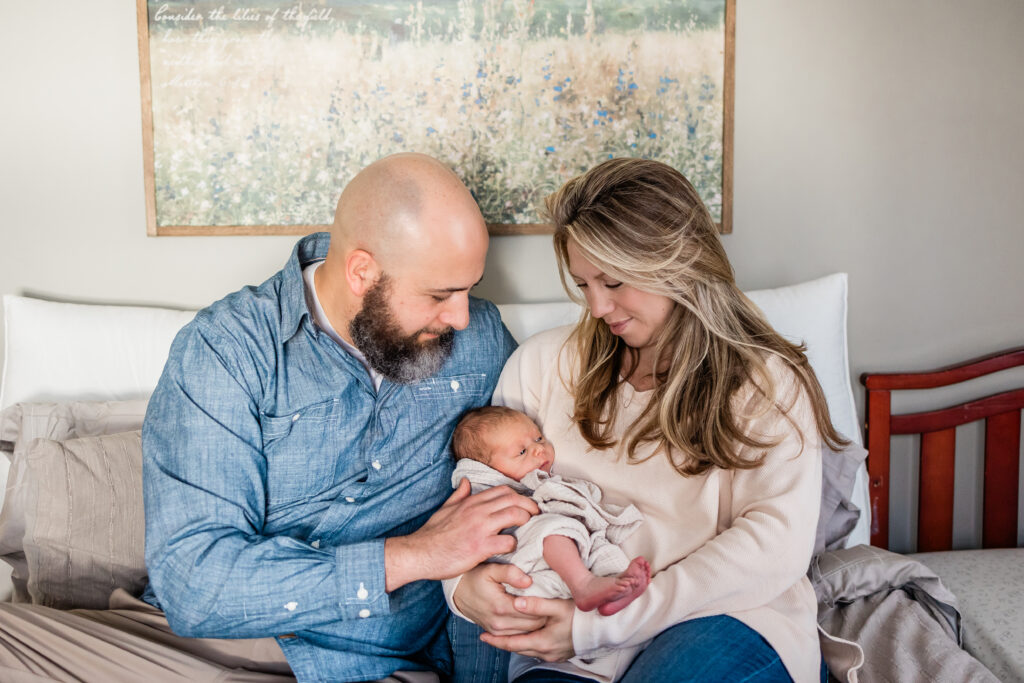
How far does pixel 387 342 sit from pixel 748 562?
0.83 metres

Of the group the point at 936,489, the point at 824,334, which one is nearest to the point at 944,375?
the point at 936,489

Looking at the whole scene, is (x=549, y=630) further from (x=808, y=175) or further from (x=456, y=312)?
(x=808, y=175)

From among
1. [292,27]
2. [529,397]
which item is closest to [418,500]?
[529,397]

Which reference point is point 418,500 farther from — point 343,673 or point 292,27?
point 292,27

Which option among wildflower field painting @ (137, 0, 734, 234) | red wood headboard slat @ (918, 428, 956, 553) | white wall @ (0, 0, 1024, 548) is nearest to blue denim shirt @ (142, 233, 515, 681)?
wildflower field painting @ (137, 0, 734, 234)

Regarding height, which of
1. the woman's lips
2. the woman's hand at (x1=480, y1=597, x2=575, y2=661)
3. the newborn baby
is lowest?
the woman's hand at (x1=480, y1=597, x2=575, y2=661)

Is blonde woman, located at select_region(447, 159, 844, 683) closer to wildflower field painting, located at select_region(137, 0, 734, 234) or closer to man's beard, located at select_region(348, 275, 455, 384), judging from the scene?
man's beard, located at select_region(348, 275, 455, 384)

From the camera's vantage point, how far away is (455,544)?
4.63 feet

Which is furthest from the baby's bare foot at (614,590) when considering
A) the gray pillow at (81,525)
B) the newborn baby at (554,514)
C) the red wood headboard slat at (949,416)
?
the red wood headboard slat at (949,416)

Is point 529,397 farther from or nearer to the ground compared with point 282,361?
nearer to the ground

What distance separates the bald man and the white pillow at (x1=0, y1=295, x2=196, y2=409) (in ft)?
2.03

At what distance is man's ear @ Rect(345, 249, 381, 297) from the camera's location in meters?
1.53

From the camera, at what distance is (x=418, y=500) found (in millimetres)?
1633

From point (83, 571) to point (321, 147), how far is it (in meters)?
1.30
